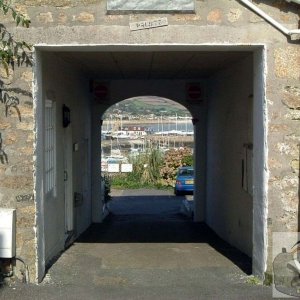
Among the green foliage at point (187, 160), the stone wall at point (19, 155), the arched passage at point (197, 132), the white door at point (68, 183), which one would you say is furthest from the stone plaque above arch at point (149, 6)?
the green foliage at point (187, 160)

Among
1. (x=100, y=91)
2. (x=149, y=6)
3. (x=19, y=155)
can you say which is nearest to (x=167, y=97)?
(x=100, y=91)

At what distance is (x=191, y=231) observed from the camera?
12273mm

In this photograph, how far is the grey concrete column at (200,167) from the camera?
14.0m

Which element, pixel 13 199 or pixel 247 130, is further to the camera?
pixel 247 130

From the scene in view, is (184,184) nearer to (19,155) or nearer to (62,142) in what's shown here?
(62,142)

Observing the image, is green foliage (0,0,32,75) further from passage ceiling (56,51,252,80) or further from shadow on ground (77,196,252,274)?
shadow on ground (77,196,252,274)

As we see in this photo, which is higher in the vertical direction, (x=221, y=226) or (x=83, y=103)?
(x=83, y=103)

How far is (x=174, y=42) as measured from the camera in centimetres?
635

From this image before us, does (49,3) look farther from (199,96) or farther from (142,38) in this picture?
(199,96)

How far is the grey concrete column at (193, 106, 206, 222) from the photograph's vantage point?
14031mm

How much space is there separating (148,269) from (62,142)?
2.73m

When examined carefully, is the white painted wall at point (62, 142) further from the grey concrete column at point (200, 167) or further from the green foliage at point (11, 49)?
the grey concrete column at point (200, 167)

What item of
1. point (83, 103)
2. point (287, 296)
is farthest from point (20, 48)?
point (83, 103)

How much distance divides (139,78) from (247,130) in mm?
4828
